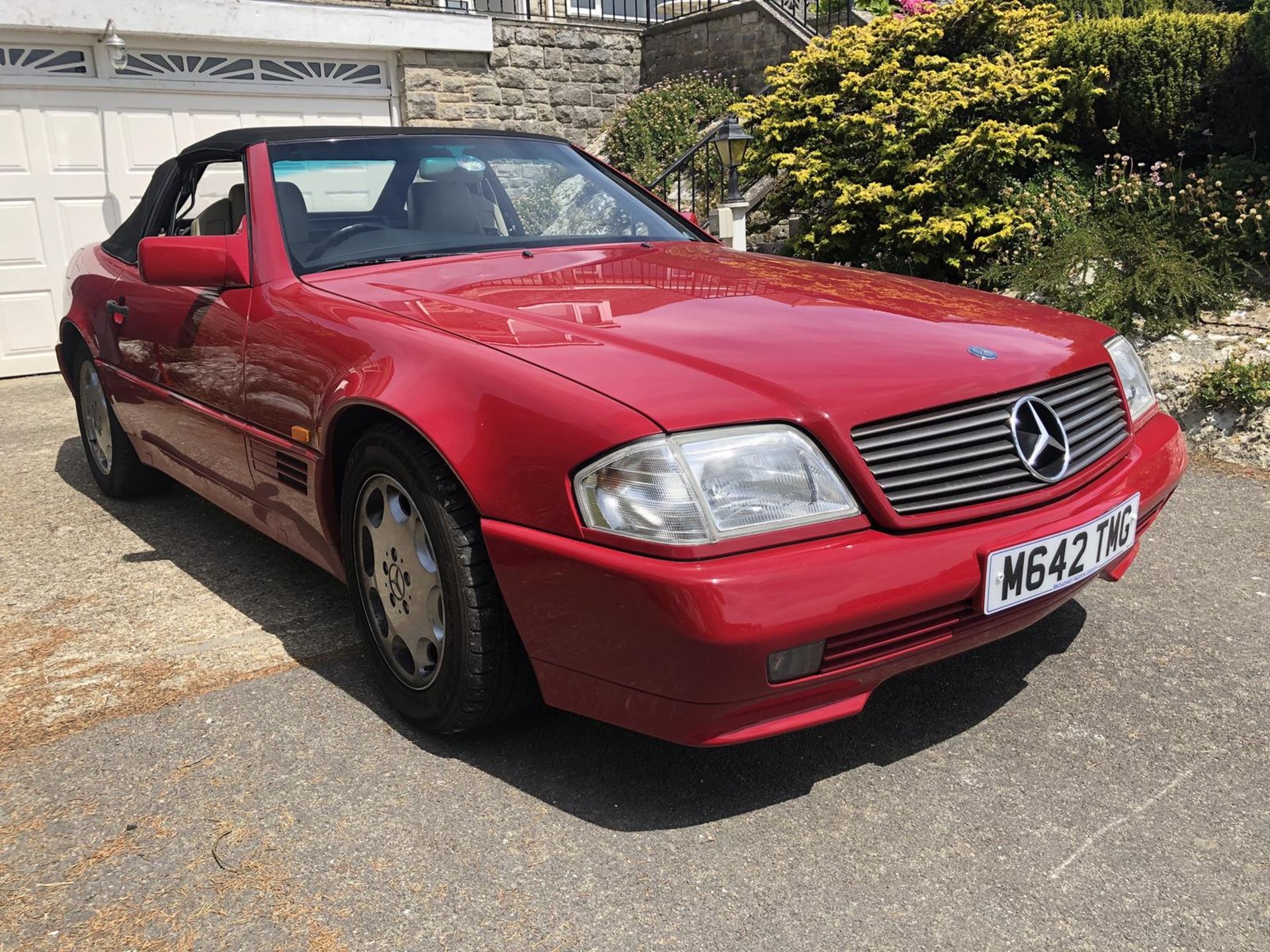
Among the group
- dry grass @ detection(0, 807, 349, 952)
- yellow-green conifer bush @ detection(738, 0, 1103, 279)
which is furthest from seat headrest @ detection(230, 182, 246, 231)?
yellow-green conifer bush @ detection(738, 0, 1103, 279)

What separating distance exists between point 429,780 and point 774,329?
1.26m

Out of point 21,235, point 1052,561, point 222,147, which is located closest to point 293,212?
point 222,147

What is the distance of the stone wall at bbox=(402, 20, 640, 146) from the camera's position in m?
11.3

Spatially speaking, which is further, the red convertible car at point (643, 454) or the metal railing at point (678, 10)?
the metal railing at point (678, 10)

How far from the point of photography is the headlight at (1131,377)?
2.73m

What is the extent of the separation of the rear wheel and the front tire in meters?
2.16

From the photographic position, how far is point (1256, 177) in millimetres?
6324

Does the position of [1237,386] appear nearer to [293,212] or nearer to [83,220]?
[293,212]

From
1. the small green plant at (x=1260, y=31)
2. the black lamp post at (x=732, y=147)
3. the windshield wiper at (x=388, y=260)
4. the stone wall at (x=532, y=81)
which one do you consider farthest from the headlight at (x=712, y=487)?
the stone wall at (x=532, y=81)

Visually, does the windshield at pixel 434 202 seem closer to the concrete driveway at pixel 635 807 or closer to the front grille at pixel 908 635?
the concrete driveway at pixel 635 807

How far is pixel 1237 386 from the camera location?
4.96 meters

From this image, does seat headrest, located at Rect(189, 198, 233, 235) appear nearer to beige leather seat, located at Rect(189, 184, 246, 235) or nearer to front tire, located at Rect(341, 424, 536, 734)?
beige leather seat, located at Rect(189, 184, 246, 235)

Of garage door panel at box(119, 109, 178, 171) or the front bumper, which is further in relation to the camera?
garage door panel at box(119, 109, 178, 171)

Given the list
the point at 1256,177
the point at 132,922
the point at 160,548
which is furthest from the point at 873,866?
the point at 1256,177
